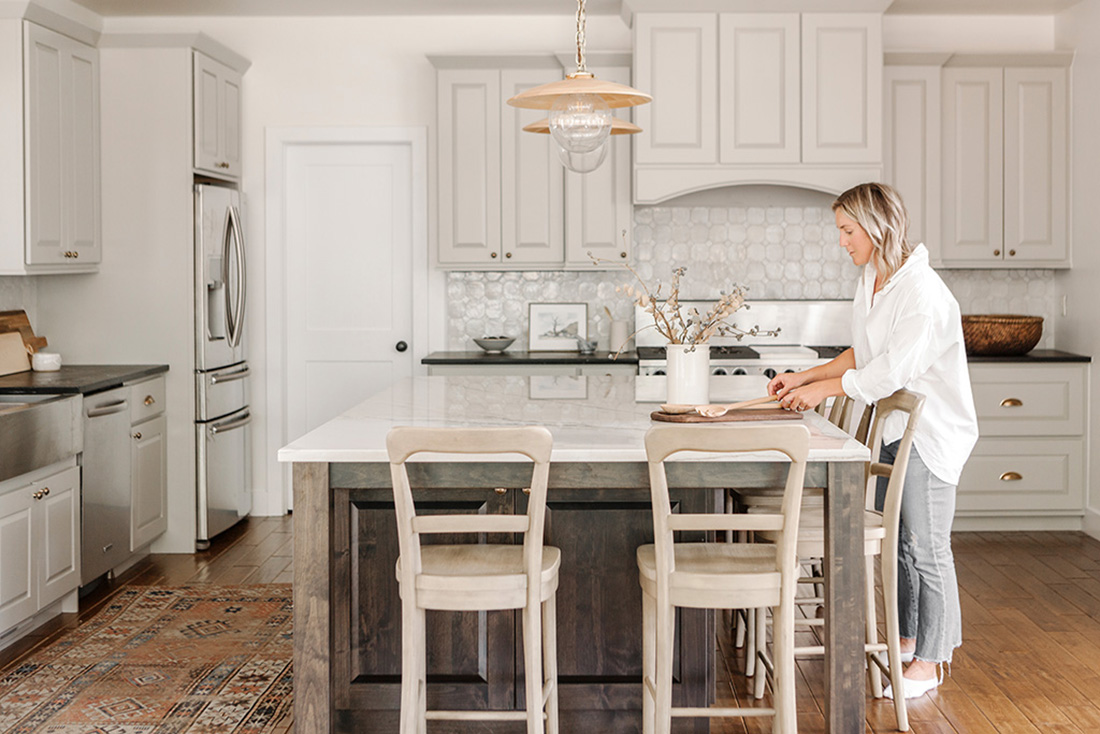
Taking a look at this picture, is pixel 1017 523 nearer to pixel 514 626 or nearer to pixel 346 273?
pixel 514 626

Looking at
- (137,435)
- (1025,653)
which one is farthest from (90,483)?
(1025,653)

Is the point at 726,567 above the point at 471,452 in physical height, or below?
below

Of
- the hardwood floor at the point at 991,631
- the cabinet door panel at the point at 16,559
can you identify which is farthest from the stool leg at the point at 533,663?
the cabinet door panel at the point at 16,559

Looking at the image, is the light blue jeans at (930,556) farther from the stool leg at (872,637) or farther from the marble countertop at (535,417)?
the marble countertop at (535,417)

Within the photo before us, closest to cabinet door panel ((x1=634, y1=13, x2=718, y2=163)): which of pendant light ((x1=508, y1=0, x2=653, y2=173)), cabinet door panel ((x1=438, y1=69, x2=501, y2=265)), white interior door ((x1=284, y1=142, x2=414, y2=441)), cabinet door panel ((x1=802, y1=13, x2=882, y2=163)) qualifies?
cabinet door panel ((x1=802, y1=13, x2=882, y2=163))

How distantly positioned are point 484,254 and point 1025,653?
319 cm

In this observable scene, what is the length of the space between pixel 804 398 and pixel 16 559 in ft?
9.08

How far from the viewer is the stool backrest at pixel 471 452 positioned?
232 centimetres

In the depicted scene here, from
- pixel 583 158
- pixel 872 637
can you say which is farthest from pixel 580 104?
pixel 872 637

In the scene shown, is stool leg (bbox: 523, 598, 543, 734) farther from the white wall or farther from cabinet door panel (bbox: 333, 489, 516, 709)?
the white wall

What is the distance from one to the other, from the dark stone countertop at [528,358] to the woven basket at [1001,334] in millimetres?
1774

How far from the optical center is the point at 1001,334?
5.38m

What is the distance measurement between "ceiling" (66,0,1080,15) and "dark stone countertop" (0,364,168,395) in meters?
1.97

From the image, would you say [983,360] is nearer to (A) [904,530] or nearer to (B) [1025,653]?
(B) [1025,653]
